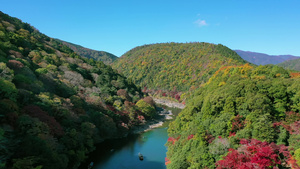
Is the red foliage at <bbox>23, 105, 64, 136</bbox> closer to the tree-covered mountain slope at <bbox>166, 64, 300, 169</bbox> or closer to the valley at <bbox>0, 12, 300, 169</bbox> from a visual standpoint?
the valley at <bbox>0, 12, 300, 169</bbox>

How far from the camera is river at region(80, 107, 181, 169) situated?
32531 millimetres

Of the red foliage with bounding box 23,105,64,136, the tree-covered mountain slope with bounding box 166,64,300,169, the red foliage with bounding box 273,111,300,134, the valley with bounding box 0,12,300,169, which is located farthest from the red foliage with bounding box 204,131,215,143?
→ the red foliage with bounding box 23,105,64,136

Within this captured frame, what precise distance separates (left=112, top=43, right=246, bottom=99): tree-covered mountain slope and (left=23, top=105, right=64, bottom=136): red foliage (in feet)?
290

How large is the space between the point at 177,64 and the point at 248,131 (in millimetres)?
119179

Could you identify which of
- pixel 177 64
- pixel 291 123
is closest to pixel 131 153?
pixel 291 123

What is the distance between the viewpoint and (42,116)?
26.9m

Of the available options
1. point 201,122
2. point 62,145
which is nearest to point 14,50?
point 62,145

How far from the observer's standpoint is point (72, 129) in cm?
3066

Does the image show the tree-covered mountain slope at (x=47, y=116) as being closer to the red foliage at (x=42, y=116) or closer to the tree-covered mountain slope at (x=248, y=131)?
the red foliage at (x=42, y=116)

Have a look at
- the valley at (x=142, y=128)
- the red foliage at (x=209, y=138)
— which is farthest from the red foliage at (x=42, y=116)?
the red foliage at (x=209, y=138)

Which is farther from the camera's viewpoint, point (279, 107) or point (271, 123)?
point (279, 107)

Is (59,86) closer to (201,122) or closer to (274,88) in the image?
(201,122)

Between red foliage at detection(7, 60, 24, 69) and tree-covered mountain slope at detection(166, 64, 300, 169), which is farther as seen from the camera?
red foliage at detection(7, 60, 24, 69)

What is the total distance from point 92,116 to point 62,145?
1487 centimetres
